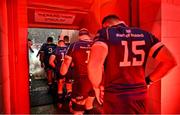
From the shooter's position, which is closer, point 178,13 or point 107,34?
point 107,34

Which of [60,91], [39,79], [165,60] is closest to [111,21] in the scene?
[165,60]

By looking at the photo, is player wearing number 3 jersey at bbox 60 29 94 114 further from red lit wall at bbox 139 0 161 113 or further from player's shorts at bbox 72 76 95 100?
red lit wall at bbox 139 0 161 113

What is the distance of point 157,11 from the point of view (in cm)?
261

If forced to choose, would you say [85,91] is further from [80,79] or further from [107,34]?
[107,34]

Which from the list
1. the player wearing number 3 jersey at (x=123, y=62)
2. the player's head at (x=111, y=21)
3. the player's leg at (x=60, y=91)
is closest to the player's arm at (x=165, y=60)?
the player wearing number 3 jersey at (x=123, y=62)

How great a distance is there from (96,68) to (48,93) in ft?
13.5

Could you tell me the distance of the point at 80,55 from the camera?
3.56 meters

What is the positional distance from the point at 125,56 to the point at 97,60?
0.89ft

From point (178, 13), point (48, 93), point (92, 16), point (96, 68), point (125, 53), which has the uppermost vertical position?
point (92, 16)

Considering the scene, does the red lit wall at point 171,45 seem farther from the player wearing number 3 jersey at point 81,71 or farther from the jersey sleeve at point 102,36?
the player wearing number 3 jersey at point 81,71

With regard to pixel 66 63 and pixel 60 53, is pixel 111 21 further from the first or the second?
pixel 60 53

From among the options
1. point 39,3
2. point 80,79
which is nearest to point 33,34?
point 39,3

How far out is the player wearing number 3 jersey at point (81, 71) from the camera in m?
3.54

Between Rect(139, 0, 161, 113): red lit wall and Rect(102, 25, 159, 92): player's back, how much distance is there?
624mm
